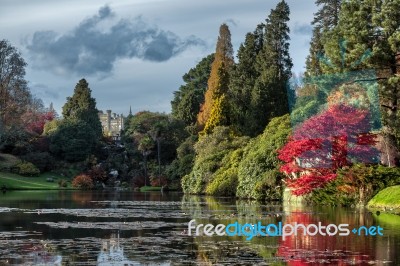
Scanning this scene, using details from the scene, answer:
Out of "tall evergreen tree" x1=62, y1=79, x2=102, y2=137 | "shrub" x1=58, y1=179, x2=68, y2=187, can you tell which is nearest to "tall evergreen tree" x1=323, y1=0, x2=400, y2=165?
"shrub" x1=58, y1=179, x2=68, y2=187

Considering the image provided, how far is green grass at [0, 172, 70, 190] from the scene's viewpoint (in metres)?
76.9

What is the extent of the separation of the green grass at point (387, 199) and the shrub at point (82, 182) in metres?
48.3

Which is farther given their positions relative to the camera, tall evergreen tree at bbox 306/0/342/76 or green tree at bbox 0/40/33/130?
green tree at bbox 0/40/33/130

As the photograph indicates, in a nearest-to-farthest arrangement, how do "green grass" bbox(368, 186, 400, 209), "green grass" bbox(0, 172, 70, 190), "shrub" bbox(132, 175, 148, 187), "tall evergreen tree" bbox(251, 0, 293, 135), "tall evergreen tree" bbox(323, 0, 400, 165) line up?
"green grass" bbox(368, 186, 400, 209) < "tall evergreen tree" bbox(323, 0, 400, 165) < "tall evergreen tree" bbox(251, 0, 293, 135) < "green grass" bbox(0, 172, 70, 190) < "shrub" bbox(132, 175, 148, 187)

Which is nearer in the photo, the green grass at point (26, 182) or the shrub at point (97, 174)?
the green grass at point (26, 182)

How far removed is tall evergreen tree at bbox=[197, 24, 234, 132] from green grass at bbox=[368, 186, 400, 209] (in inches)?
1582

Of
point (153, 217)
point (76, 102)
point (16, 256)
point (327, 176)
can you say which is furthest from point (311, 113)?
point (76, 102)

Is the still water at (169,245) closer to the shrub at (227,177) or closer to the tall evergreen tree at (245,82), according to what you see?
the shrub at (227,177)

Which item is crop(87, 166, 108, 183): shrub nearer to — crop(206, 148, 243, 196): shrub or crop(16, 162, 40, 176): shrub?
crop(16, 162, 40, 176): shrub

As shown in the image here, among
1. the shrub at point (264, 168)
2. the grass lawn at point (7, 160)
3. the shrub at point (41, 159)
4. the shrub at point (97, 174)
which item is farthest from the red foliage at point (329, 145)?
the shrub at point (41, 159)

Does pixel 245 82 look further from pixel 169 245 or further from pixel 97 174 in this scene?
pixel 169 245

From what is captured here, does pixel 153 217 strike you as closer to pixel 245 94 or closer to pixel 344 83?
pixel 344 83

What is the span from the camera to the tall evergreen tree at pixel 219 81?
7881cm

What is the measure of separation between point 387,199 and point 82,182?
50485 millimetres
